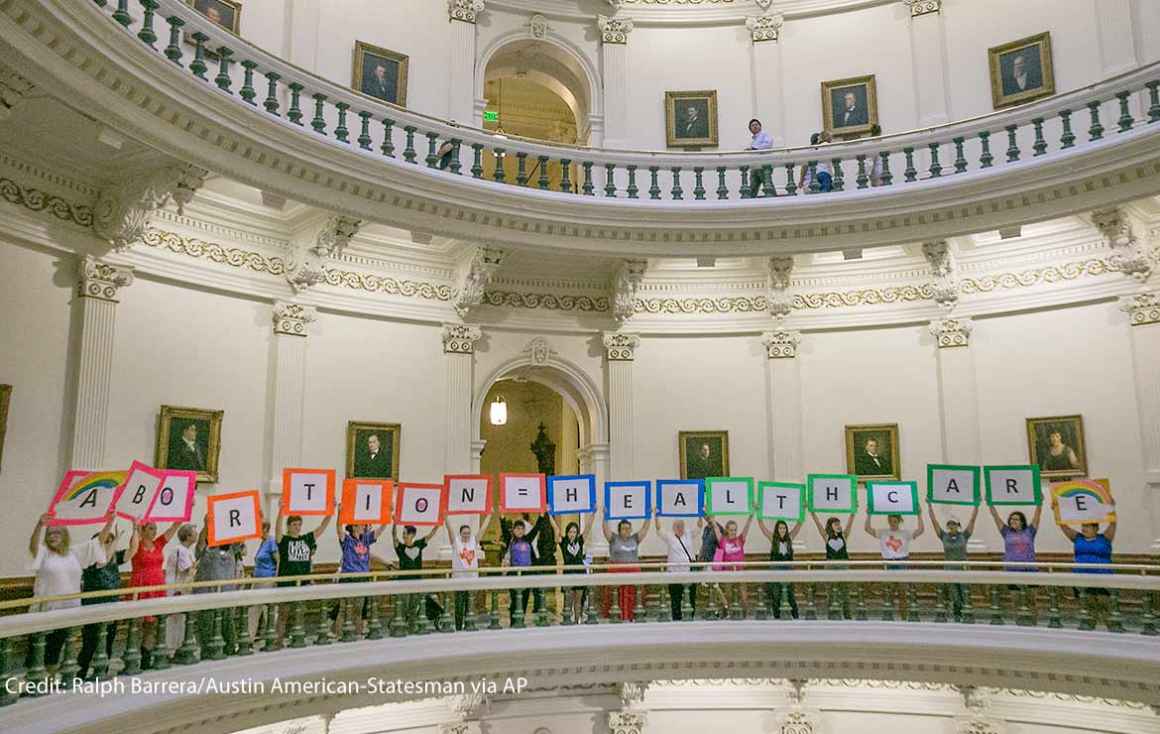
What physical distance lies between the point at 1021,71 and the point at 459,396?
10383 mm

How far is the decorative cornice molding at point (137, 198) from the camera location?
1080 centimetres

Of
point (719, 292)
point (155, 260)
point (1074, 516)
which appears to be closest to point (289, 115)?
point (155, 260)

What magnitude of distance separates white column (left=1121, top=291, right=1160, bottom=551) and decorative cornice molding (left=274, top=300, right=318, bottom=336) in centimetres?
1180

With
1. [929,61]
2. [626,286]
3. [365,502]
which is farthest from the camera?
[929,61]

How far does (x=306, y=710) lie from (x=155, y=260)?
20.3 ft

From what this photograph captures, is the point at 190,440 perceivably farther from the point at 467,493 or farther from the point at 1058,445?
the point at 1058,445

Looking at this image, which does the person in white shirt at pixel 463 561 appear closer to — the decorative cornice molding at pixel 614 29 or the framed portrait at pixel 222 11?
the framed portrait at pixel 222 11

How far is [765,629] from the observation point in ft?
37.2

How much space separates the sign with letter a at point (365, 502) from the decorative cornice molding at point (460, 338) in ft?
14.6

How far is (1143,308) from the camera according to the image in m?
13.0

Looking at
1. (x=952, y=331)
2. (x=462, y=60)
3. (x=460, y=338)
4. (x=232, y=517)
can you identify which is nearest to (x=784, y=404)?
(x=952, y=331)

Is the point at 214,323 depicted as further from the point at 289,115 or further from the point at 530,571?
the point at 530,571

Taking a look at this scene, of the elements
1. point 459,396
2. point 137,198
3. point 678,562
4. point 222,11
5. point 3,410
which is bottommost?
point 678,562

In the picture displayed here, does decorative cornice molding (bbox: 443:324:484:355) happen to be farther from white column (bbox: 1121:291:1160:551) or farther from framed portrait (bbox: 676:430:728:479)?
white column (bbox: 1121:291:1160:551)
